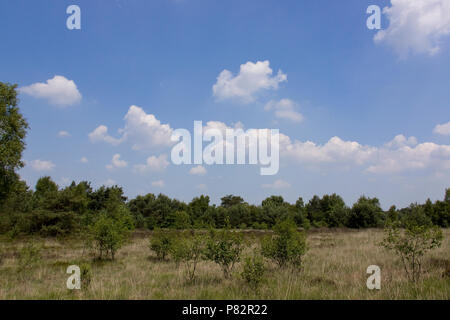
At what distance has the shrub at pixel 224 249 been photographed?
8.05 meters

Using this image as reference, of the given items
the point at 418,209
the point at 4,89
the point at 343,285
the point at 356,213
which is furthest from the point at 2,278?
the point at 356,213

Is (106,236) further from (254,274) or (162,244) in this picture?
(254,274)

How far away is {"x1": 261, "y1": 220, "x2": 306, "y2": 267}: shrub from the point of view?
29.3 ft

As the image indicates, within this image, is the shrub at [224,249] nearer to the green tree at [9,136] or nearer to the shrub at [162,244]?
the shrub at [162,244]

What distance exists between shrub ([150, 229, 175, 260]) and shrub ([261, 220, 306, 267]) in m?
5.71

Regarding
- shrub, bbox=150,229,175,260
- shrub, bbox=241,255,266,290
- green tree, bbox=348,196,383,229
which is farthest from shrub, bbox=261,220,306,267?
green tree, bbox=348,196,383,229

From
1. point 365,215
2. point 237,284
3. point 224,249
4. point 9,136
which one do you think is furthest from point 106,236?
point 365,215

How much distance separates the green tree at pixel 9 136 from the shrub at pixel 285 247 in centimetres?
2121

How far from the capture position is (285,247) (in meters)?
9.08

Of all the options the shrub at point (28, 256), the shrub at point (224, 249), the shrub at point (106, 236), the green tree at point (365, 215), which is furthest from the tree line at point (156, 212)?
the shrub at point (224, 249)

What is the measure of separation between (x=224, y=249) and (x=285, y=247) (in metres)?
2.49

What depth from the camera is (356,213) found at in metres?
37.5

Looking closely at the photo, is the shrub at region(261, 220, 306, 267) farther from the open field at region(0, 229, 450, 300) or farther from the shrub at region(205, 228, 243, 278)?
the shrub at region(205, 228, 243, 278)
